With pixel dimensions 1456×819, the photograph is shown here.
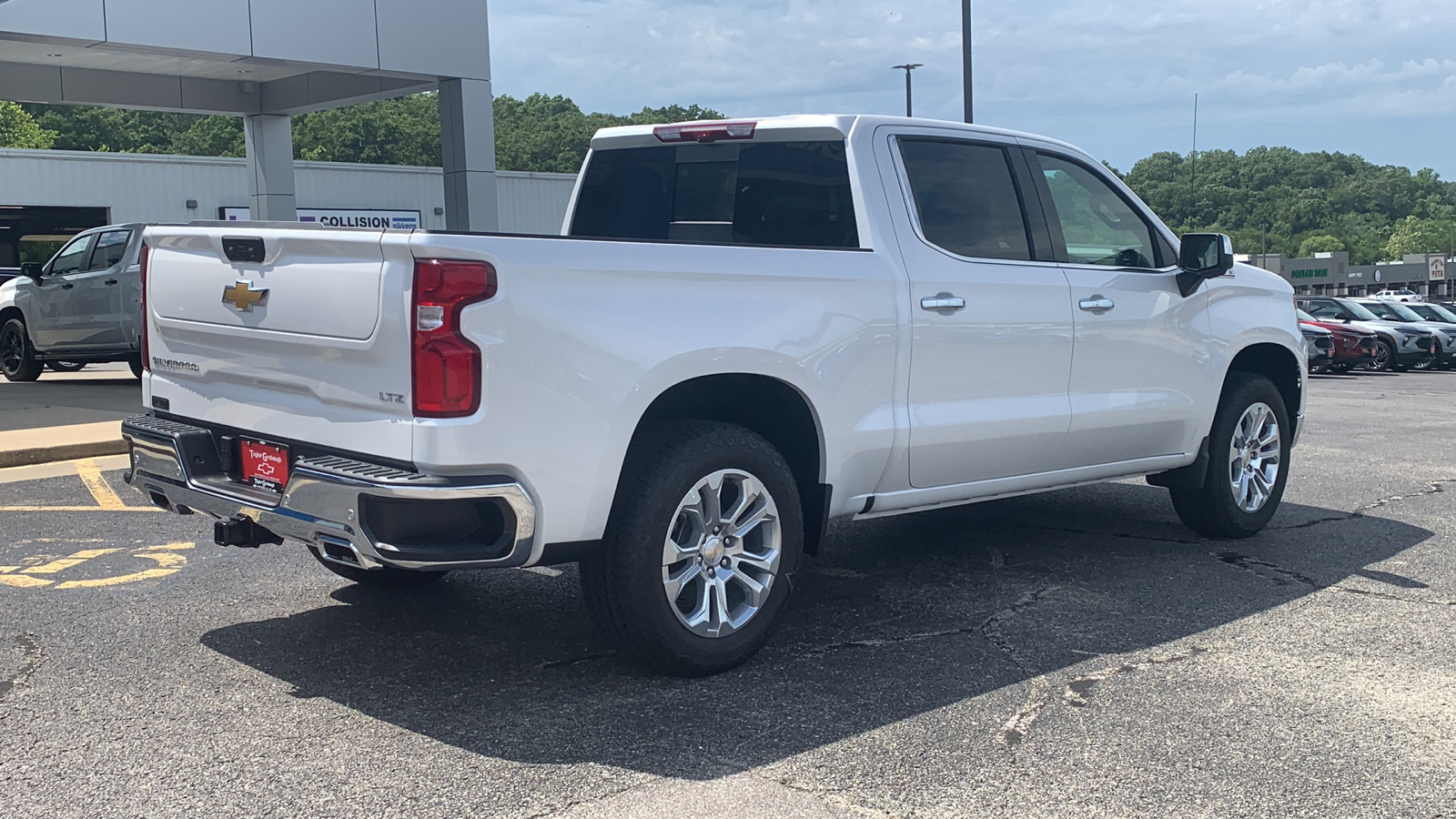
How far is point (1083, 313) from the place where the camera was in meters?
6.02

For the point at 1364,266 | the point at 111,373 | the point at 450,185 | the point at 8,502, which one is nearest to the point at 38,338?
the point at 111,373

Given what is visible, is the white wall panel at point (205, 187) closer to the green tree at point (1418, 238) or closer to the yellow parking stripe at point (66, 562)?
the yellow parking stripe at point (66, 562)

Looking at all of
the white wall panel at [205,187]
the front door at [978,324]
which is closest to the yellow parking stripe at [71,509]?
the front door at [978,324]

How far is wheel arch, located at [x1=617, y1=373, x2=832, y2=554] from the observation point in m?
4.80

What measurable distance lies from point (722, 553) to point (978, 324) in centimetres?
159

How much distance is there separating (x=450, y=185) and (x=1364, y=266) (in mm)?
115656

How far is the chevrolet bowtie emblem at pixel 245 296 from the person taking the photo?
14.6ft

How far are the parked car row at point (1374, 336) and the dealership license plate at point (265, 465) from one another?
78.0 ft

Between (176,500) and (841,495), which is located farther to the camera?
(841,495)

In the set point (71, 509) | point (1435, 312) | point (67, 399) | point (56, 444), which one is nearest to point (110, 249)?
point (67, 399)

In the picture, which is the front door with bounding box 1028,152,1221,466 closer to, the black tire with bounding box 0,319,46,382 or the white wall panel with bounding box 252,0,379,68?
the white wall panel with bounding box 252,0,379,68

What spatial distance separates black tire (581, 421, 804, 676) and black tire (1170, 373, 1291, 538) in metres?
3.10

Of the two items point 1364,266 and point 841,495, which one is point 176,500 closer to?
point 841,495

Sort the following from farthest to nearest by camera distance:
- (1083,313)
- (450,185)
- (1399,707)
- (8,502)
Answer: (450,185)
(8,502)
(1083,313)
(1399,707)
